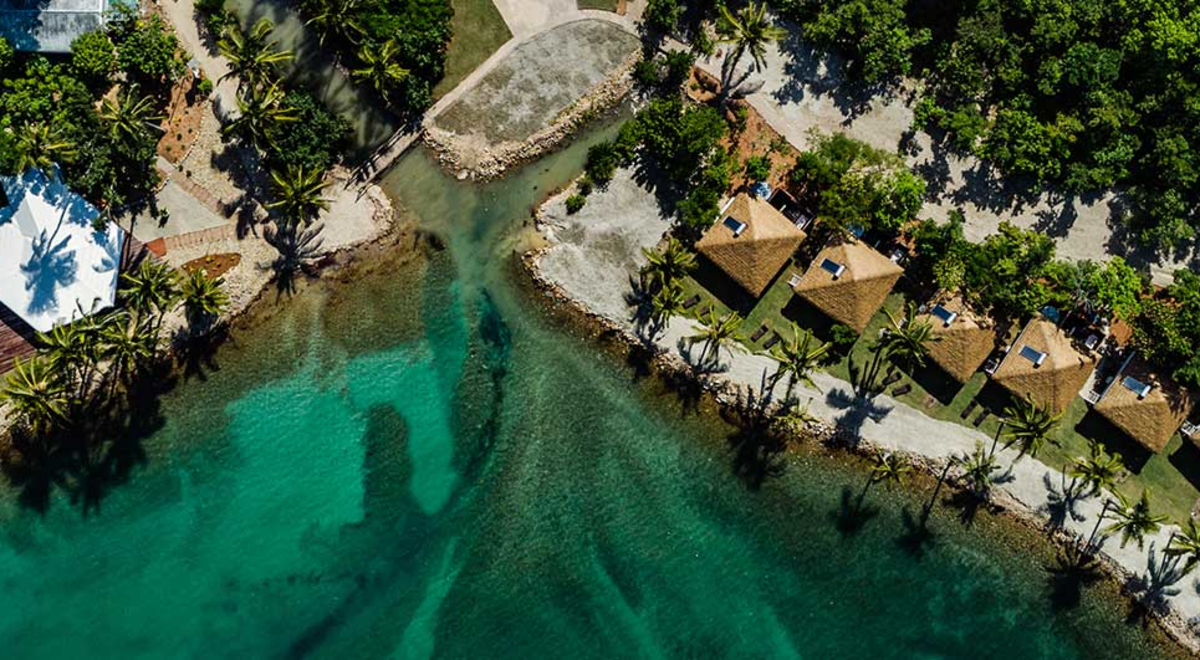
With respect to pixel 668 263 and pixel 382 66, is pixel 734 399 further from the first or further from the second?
pixel 382 66

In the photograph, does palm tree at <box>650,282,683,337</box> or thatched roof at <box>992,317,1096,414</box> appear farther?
palm tree at <box>650,282,683,337</box>

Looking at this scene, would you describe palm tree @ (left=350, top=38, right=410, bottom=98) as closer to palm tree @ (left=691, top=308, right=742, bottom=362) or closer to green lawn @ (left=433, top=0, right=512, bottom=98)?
green lawn @ (left=433, top=0, right=512, bottom=98)

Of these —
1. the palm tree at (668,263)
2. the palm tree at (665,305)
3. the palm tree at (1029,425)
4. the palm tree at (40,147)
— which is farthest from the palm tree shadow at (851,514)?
the palm tree at (40,147)

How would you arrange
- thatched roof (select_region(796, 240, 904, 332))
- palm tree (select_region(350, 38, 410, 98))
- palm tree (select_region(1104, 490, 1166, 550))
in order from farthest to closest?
thatched roof (select_region(796, 240, 904, 332))
palm tree (select_region(1104, 490, 1166, 550))
palm tree (select_region(350, 38, 410, 98))

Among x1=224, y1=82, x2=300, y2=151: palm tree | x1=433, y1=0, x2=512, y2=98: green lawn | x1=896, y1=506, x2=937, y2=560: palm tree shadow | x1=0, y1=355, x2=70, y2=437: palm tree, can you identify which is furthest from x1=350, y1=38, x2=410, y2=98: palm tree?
x1=896, y1=506, x2=937, y2=560: palm tree shadow

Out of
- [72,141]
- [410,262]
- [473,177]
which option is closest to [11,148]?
[72,141]

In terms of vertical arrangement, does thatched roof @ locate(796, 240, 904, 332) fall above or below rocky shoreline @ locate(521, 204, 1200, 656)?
above

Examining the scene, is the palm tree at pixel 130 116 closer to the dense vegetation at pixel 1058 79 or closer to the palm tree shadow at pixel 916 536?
the dense vegetation at pixel 1058 79
